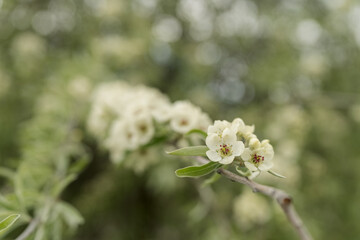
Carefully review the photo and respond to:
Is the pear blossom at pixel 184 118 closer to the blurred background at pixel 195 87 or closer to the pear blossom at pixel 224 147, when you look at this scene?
the pear blossom at pixel 224 147

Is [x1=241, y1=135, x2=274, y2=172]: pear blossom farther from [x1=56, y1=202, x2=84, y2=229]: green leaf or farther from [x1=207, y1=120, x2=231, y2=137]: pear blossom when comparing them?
[x1=56, y1=202, x2=84, y2=229]: green leaf

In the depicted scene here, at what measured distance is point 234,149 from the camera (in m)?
0.78

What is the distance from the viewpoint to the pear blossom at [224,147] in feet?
2.53

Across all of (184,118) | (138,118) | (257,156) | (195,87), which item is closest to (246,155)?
(257,156)

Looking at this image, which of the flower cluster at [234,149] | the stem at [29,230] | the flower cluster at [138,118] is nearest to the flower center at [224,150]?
the flower cluster at [234,149]

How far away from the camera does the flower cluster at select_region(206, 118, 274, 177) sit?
2.54ft

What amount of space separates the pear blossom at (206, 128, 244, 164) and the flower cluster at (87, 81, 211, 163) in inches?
15.1

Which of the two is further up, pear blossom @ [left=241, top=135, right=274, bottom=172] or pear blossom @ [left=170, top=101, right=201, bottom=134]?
pear blossom @ [left=241, top=135, right=274, bottom=172]

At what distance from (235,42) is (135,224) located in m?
1.42

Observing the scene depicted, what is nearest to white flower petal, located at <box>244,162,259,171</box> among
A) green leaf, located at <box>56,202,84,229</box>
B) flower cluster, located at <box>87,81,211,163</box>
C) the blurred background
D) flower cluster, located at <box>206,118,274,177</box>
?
flower cluster, located at <box>206,118,274,177</box>

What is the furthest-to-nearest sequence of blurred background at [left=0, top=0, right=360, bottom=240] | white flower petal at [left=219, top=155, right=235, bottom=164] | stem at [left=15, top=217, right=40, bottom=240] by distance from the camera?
blurred background at [left=0, top=0, right=360, bottom=240], stem at [left=15, top=217, right=40, bottom=240], white flower petal at [left=219, top=155, right=235, bottom=164]

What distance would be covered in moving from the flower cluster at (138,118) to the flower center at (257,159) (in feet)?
1.27

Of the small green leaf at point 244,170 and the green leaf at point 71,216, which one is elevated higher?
the small green leaf at point 244,170

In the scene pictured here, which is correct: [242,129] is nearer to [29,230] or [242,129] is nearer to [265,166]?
Result: [265,166]
